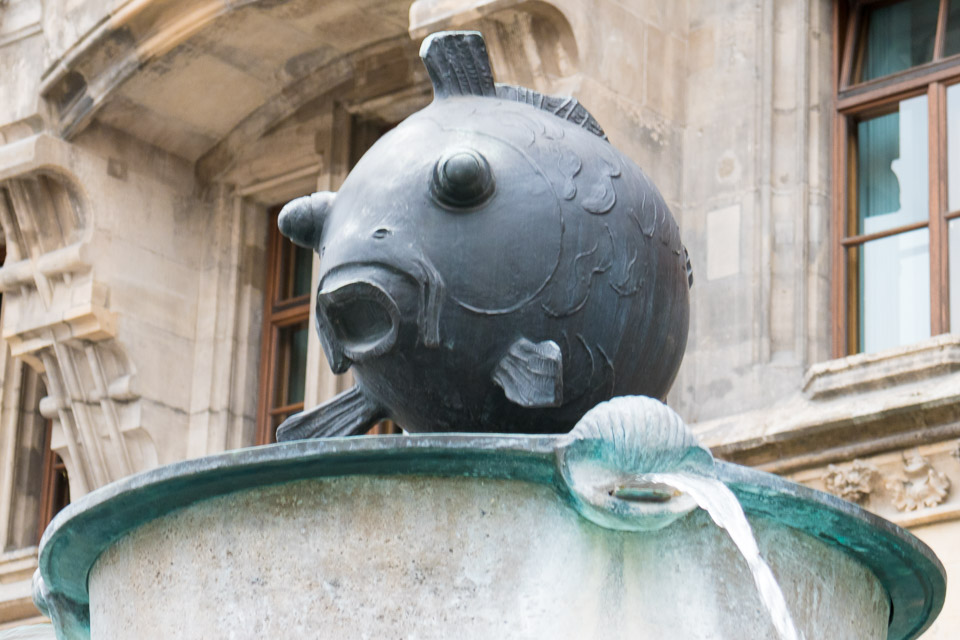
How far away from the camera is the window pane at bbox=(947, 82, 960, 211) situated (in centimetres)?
967

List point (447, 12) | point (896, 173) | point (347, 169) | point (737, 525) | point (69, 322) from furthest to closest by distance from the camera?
point (347, 169), point (69, 322), point (896, 173), point (447, 12), point (737, 525)

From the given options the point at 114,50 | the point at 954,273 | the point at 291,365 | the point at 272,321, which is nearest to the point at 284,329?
the point at 272,321

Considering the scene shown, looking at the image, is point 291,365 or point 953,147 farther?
point 291,365

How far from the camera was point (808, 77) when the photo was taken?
33.4ft

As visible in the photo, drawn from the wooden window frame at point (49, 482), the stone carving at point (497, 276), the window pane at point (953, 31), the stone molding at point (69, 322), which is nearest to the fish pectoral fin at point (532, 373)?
the stone carving at point (497, 276)

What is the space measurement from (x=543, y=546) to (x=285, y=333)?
10.1m

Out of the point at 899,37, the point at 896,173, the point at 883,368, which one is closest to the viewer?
the point at 883,368

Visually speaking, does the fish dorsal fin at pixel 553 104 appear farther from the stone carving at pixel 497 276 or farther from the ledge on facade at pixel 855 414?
the ledge on facade at pixel 855 414

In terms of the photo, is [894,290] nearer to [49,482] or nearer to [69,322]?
[69,322]

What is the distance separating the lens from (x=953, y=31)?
1005 cm

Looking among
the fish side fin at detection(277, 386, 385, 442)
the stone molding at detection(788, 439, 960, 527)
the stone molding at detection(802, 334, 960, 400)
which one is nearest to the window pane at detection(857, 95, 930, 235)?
the stone molding at detection(802, 334, 960, 400)

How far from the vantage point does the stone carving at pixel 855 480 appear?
8.80m

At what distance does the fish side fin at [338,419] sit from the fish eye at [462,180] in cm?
41

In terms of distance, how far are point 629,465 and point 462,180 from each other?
21.7 inches
